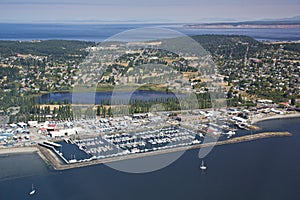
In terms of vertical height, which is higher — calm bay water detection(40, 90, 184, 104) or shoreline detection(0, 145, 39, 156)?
calm bay water detection(40, 90, 184, 104)

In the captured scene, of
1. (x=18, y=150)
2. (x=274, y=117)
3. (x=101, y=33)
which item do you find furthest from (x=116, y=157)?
(x=101, y=33)

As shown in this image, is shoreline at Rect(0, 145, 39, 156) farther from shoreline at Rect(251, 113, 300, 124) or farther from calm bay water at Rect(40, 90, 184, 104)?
shoreline at Rect(251, 113, 300, 124)

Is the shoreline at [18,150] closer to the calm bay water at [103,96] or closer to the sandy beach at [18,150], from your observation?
the sandy beach at [18,150]

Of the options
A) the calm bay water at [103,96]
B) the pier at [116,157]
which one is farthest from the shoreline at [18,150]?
the calm bay water at [103,96]

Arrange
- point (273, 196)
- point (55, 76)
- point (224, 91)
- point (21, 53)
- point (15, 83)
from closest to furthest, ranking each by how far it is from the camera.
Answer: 1. point (273, 196)
2. point (224, 91)
3. point (15, 83)
4. point (55, 76)
5. point (21, 53)

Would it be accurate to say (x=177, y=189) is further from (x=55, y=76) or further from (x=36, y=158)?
(x=55, y=76)

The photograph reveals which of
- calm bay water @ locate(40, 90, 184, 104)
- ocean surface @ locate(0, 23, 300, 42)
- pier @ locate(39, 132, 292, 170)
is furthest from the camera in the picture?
ocean surface @ locate(0, 23, 300, 42)

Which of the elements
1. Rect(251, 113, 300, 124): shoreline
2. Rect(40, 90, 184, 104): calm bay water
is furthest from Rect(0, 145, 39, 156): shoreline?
Rect(251, 113, 300, 124): shoreline

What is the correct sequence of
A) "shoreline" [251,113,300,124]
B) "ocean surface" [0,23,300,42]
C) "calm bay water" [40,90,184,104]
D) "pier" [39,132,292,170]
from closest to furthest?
"pier" [39,132,292,170], "shoreline" [251,113,300,124], "calm bay water" [40,90,184,104], "ocean surface" [0,23,300,42]

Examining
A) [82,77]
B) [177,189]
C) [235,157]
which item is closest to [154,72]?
[82,77]
